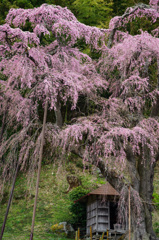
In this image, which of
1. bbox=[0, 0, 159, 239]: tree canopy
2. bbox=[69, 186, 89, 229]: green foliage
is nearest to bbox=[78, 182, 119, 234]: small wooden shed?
bbox=[69, 186, 89, 229]: green foliage

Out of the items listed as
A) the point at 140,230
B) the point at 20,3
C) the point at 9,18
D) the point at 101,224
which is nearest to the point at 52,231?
the point at 101,224

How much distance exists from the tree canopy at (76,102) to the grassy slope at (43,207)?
9.01 ft

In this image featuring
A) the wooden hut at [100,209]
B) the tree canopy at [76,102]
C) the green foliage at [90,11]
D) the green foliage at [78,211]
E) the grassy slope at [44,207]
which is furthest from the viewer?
the green foliage at [90,11]

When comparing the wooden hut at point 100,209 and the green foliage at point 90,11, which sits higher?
the green foliage at point 90,11

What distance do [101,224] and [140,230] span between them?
3.14m

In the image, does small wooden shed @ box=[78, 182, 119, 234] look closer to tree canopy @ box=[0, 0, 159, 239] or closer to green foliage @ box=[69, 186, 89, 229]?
green foliage @ box=[69, 186, 89, 229]

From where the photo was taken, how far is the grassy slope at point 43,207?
9352 mm

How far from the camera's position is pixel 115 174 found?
646cm

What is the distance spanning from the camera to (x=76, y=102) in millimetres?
5738

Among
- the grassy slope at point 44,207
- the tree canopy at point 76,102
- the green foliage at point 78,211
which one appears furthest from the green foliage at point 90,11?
the green foliage at point 78,211

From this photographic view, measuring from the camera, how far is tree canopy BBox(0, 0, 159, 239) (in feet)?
18.3

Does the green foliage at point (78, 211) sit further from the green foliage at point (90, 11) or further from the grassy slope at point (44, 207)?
the green foliage at point (90, 11)

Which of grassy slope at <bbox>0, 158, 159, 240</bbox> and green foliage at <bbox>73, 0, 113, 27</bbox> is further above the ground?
green foliage at <bbox>73, 0, 113, 27</bbox>

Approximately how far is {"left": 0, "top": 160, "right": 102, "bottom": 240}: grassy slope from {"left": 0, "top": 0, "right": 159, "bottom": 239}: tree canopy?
2.75 meters
